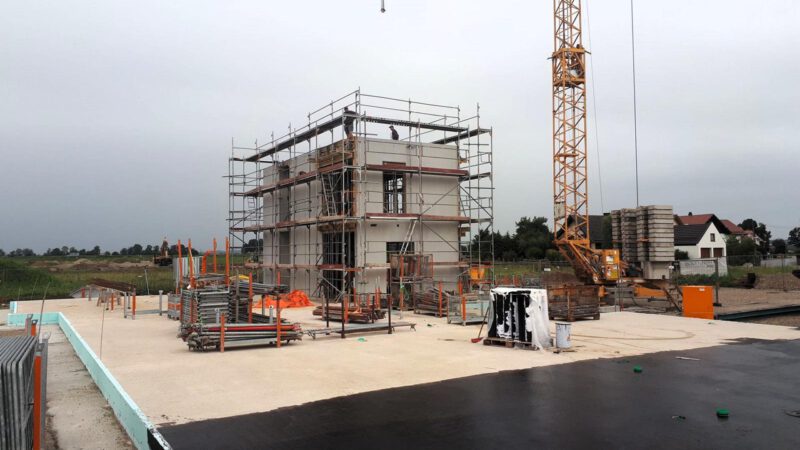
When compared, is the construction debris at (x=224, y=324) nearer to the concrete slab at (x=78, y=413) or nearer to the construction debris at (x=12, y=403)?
the concrete slab at (x=78, y=413)

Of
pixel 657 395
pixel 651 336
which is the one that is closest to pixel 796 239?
pixel 651 336

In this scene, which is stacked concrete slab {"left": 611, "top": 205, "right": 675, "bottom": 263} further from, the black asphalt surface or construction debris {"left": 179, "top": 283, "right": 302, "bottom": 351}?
construction debris {"left": 179, "top": 283, "right": 302, "bottom": 351}

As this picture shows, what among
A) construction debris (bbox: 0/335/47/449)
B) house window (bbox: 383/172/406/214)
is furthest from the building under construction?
construction debris (bbox: 0/335/47/449)

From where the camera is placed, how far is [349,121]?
26734mm

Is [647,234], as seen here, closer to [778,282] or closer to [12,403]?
[778,282]

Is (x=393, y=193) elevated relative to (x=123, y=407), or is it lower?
elevated

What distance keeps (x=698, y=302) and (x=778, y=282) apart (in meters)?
18.7

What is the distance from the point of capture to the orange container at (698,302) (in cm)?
2002

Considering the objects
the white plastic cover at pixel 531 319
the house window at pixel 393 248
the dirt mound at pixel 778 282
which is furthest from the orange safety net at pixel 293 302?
the dirt mound at pixel 778 282

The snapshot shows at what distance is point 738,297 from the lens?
28984 millimetres

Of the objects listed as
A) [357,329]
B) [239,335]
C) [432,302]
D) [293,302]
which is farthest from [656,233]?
[239,335]

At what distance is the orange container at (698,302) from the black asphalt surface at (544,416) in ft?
31.5

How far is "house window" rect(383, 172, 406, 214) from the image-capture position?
27.5 meters

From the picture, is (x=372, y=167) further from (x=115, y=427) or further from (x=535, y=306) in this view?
(x=115, y=427)
